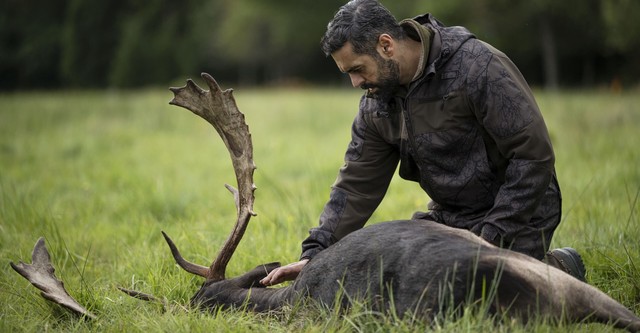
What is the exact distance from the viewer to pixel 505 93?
3635 millimetres

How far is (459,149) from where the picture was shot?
152 inches

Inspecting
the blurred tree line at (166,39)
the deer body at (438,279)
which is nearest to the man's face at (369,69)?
the deer body at (438,279)

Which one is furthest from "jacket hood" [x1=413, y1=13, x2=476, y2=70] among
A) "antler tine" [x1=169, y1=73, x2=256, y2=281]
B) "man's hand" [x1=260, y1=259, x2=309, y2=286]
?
"man's hand" [x1=260, y1=259, x2=309, y2=286]

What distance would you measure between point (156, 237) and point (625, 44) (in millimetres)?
15874

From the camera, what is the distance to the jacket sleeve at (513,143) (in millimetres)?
3570

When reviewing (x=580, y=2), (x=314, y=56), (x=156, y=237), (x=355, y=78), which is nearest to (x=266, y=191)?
(x=156, y=237)

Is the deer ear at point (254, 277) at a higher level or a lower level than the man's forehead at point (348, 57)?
lower

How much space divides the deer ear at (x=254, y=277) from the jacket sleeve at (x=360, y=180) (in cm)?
42

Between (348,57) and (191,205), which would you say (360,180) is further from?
(191,205)

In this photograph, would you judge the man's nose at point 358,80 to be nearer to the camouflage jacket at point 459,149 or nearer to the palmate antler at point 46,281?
the camouflage jacket at point 459,149

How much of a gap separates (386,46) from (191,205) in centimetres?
393

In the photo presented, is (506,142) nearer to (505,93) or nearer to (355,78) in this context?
(505,93)

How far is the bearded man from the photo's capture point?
360cm

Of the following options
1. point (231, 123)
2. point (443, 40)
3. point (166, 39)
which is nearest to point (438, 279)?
point (443, 40)
